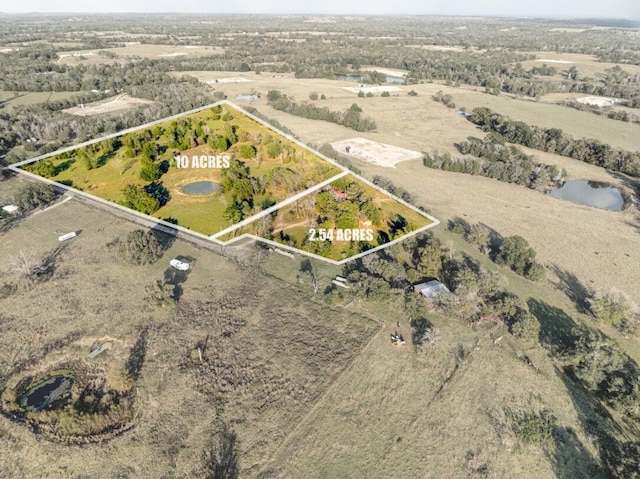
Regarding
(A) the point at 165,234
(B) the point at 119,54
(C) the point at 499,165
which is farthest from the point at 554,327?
(B) the point at 119,54

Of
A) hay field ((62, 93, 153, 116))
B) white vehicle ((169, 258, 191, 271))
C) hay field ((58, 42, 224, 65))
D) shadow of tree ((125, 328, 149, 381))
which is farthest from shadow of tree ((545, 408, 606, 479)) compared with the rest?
hay field ((58, 42, 224, 65))

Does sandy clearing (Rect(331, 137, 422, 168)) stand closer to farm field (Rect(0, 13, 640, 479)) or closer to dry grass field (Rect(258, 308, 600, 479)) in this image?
farm field (Rect(0, 13, 640, 479))

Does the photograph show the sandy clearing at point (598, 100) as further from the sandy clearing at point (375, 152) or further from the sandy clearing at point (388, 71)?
the sandy clearing at point (375, 152)

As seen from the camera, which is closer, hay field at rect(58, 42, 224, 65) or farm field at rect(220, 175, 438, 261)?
farm field at rect(220, 175, 438, 261)

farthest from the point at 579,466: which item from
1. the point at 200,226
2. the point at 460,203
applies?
the point at 460,203

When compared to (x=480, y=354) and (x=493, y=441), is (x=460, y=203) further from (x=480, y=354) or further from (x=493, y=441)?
(x=493, y=441)

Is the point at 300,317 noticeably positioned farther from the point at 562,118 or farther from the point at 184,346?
the point at 562,118

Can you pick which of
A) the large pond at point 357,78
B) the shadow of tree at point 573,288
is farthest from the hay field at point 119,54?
the shadow of tree at point 573,288
